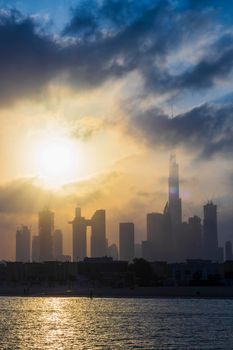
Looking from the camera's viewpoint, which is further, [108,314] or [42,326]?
[108,314]

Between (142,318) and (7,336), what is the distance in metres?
31.6

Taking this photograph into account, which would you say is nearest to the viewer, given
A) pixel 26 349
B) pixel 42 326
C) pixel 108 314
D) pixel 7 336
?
pixel 26 349

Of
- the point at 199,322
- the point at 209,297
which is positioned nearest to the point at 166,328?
the point at 199,322

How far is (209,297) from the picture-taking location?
629ft

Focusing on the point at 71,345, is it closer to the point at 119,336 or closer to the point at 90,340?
the point at 90,340

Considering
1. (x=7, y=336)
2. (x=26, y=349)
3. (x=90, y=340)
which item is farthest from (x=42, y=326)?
(x=26, y=349)

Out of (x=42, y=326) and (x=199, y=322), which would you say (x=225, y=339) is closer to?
(x=199, y=322)

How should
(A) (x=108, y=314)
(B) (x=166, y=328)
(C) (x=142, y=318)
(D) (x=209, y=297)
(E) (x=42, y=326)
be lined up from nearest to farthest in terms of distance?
(B) (x=166, y=328) < (E) (x=42, y=326) < (C) (x=142, y=318) < (A) (x=108, y=314) < (D) (x=209, y=297)

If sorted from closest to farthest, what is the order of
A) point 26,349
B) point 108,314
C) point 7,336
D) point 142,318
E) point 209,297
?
point 26,349 → point 7,336 → point 142,318 → point 108,314 → point 209,297

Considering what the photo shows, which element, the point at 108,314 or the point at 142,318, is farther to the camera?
the point at 108,314

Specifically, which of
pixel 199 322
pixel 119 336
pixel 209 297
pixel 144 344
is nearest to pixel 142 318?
pixel 199 322

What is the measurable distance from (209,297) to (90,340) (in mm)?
119388

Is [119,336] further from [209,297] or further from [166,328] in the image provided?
[209,297]

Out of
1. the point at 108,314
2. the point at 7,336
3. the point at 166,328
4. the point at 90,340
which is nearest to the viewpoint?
the point at 90,340
